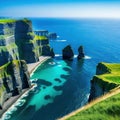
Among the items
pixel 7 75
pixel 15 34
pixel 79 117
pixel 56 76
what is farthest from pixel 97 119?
pixel 15 34

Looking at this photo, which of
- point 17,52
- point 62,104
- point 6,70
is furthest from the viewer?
point 17,52

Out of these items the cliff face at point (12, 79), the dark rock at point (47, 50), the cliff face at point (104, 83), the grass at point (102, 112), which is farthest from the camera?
the dark rock at point (47, 50)

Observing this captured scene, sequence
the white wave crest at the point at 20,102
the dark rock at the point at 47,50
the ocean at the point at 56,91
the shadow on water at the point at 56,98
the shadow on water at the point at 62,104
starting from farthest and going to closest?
the dark rock at the point at 47,50 → the white wave crest at the point at 20,102 → the ocean at the point at 56,91 → the shadow on water at the point at 56,98 → the shadow on water at the point at 62,104

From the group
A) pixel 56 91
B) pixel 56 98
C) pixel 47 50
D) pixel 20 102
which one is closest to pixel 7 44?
pixel 47 50

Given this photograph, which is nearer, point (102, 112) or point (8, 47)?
point (102, 112)

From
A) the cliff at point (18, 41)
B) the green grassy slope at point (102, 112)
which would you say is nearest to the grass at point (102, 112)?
the green grassy slope at point (102, 112)

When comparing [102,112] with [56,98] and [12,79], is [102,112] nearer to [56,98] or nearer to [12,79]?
[56,98]

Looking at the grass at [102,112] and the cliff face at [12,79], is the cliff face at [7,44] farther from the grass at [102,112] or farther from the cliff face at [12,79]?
the grass at [102,112]
